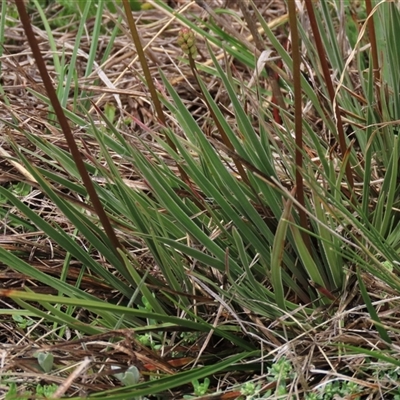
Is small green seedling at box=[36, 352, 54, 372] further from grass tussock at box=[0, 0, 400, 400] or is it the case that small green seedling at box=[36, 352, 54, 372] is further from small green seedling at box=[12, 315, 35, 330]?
small green seedling at box=[12, 315, 35, 330]

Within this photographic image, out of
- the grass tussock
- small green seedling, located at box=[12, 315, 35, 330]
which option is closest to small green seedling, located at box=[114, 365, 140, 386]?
the grass tussock

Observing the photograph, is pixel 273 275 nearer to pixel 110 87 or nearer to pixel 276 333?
pixel 276 333

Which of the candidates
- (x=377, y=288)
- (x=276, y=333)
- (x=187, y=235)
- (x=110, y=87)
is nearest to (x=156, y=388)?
(x=276, y=333)

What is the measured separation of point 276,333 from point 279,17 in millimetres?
1429

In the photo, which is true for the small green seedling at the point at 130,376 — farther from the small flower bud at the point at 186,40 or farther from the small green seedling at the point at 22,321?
the small flower bud at the point at 186,40

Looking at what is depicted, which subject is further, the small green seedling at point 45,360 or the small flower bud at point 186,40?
the small flower bud at point 186,40

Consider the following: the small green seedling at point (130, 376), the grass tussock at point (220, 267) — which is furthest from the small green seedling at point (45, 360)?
the small green seedling at point (130, 376)

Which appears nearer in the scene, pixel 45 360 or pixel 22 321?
pixel 45 360

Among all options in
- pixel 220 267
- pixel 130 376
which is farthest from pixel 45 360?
pixel 220 267

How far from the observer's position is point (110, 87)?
6.34ft

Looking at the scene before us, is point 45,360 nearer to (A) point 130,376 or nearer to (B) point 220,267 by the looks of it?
(A) point 130,376

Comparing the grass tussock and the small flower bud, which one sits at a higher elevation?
the small flower bud

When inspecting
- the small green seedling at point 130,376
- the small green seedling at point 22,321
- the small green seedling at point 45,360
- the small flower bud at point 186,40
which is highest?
the small flower bud at point 186,40

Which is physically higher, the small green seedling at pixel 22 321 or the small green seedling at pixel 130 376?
the small green seedling at pixel 130 376
